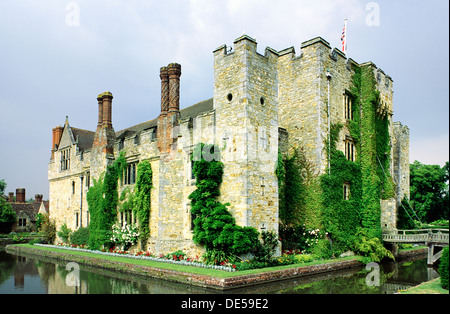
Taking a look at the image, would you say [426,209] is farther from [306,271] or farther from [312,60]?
[306,271]

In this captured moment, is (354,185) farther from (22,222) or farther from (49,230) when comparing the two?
(22,222)

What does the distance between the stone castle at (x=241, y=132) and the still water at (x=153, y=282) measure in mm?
3360

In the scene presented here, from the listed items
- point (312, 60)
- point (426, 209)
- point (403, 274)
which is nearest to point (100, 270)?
point (403, 274)

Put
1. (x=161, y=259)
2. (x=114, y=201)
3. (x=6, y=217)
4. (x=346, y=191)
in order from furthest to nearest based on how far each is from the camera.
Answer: (x=6, y=217)
(x=114, y=201)
(x=346, y=191)
(x=161, y=259)

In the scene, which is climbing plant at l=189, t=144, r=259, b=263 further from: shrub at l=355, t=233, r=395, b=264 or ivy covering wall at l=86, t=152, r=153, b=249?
shrub at l=355, t=233, r=395, b=264

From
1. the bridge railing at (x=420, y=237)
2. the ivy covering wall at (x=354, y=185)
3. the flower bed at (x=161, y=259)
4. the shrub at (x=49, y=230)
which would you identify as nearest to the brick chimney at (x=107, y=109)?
the flower bed at (x=161, y=259)

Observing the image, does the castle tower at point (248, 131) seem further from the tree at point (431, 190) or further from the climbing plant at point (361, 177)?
the tree at point (431, 190)

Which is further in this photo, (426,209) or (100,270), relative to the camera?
(426,209)

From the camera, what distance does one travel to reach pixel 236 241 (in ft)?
52.8

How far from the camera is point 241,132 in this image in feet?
56.6

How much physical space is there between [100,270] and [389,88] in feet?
71.2

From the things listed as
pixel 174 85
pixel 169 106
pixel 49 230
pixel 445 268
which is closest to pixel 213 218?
pixel 169 106

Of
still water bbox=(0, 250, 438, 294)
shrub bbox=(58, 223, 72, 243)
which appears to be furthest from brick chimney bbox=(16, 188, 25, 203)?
still water bbox=(0, 250, 438, 294)

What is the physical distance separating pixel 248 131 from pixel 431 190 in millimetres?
33221
